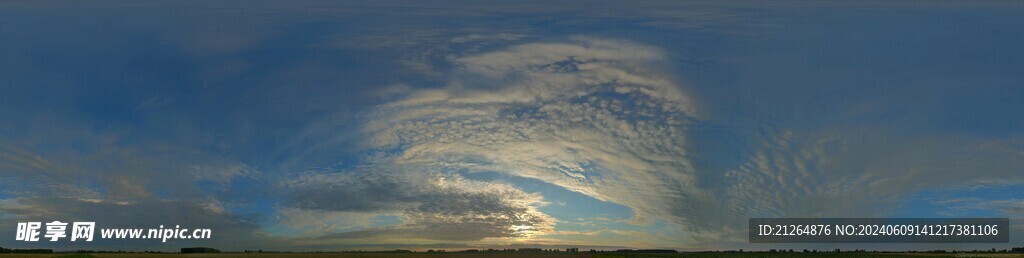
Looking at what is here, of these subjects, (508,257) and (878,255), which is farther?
(878,255)

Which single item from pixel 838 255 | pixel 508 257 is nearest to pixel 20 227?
pixel 508 257

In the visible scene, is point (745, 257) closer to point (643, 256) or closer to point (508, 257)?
point (643, 256)

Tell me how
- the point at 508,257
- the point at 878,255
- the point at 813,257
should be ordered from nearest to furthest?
1. the point at 508,257
2. the point at 813,257
3. the point at 878,255

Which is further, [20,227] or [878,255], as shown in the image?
[878,255]

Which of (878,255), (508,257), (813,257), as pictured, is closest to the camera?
(508,257)

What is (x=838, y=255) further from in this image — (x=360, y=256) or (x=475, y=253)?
(x=360, y=256)

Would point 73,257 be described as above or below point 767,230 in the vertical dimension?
below

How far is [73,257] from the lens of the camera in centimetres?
5428

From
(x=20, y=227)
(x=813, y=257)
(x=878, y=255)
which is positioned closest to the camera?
(x=20, y=227)

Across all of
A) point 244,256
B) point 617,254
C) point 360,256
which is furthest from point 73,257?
point 617,254

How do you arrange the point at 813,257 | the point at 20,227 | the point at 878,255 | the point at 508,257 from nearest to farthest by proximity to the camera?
1. the point at 20,227
2. the point at 508,257
3. the point at 813,257
4. the point at 878,255

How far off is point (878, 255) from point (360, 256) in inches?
1746

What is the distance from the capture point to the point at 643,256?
52.4 meters

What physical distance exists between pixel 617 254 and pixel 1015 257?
28.3 metres
